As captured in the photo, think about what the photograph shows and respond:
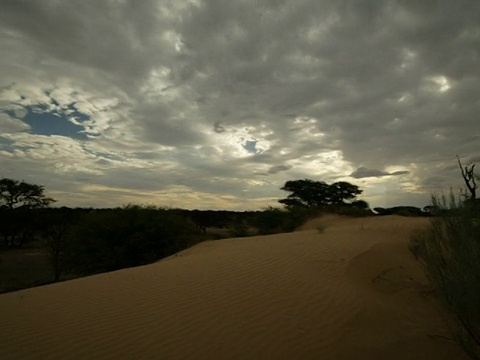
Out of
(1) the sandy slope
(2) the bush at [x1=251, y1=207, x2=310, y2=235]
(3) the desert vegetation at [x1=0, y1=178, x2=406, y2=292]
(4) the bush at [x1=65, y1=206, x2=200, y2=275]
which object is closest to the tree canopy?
(3) the desert vegetation at [x1=0, y1=178, x2=406, y2=292]

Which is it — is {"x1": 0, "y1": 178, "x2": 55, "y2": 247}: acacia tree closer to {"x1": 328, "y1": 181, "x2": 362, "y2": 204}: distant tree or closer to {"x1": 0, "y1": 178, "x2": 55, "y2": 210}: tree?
{"x1": 0, "y1": 178, "x2": 55, "y2": 210}: tree

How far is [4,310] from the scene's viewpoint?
20.1 ft

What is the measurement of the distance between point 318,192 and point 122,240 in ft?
74.3

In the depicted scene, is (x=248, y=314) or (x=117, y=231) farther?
(x=117, y=231)

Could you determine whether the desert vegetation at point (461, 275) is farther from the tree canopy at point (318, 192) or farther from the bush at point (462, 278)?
the tree canopy at point (318, 192)

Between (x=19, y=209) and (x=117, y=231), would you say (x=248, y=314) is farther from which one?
(x=19, y=209)

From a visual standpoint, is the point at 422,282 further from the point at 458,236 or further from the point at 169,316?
the point at 169,316

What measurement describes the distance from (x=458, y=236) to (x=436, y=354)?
4.62ft

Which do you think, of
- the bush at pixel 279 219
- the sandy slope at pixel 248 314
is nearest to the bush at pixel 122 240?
the bush at pixel 279 219

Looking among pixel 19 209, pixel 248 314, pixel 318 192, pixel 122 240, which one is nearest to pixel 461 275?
pixel 248 314

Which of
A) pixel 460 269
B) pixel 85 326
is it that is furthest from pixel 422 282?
pixel 85 326

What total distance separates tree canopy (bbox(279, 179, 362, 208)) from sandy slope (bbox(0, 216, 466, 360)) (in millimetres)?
A: 25727

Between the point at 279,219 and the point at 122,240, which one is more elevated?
the point at 279,219

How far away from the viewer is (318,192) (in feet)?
111
